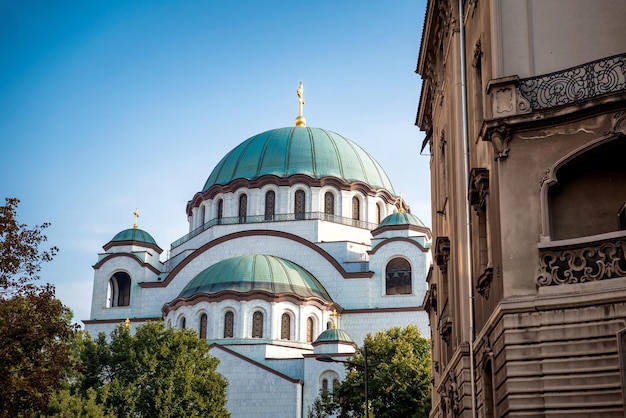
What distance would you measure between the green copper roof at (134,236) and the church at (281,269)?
0.35ft

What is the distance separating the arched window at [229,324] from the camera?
5334cm

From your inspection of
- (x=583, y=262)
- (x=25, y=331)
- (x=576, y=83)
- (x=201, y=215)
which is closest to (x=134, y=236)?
(x=201, y=215)

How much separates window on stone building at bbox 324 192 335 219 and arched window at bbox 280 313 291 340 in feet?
35.7

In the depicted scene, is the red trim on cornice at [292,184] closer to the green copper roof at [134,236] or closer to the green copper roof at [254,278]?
the green copper roof at [134,236]

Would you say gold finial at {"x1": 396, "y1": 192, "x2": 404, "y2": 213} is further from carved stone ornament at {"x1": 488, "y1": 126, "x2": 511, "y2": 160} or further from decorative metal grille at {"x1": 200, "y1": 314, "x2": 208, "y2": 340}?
carved stone ornament at {"x1": 488, "y1": 126, "x2": 511, "y2": 160}

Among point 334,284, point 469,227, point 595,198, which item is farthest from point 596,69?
point 334,284

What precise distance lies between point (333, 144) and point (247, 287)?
1667 centimetres

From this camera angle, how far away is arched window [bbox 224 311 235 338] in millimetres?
53344

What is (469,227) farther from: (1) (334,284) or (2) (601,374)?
(1) (334,284)

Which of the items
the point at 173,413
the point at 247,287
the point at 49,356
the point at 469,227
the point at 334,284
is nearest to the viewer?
the point at 469,227

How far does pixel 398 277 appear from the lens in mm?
59750

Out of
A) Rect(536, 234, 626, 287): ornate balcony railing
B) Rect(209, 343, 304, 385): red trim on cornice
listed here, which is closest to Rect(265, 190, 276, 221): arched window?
Rect(209, 343, 304, 385): red trim on cornice

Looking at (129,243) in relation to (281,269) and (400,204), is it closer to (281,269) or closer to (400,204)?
(281,269)

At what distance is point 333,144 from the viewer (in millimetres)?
66688
